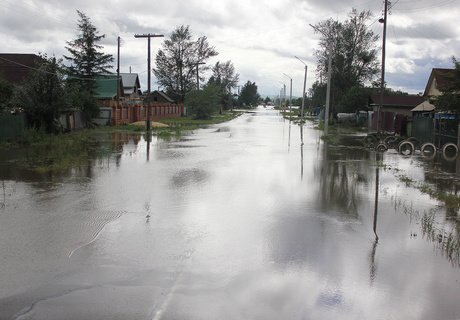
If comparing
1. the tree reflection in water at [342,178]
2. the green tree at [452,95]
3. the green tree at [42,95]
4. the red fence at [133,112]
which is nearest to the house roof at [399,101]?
the red fence at [133,112]

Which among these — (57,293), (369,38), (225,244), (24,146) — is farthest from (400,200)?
(369,38)

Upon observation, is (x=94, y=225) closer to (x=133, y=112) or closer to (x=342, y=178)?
(x=342, y=178)

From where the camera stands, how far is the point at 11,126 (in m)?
27.0

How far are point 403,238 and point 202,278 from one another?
4155mm

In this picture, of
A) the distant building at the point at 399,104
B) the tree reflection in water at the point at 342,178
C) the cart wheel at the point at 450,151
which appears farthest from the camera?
the distant building at the point at 399,104

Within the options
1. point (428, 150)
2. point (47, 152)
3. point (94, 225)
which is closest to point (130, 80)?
point (47, 152)

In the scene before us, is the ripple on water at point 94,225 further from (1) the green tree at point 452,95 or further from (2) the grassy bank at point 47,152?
(1) the green tree at point 452,95

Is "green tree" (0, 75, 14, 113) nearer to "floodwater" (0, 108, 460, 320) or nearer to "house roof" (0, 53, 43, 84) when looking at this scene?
"floodwater" (0, 108, 460, 320)

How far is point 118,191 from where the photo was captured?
42.7ft

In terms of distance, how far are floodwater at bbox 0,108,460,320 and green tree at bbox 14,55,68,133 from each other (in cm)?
1611

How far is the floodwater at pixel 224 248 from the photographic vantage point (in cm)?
566

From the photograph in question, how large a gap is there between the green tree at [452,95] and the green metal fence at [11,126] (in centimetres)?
2266

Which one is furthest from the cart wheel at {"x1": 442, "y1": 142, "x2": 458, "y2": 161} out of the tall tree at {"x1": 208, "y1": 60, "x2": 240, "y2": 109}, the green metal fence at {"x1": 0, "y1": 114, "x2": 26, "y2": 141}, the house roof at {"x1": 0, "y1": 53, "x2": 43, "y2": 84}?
the tall tree at {"x1": 208, "y1": 60, "x2": 240, "y2": 109}

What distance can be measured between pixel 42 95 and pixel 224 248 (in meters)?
26.6
